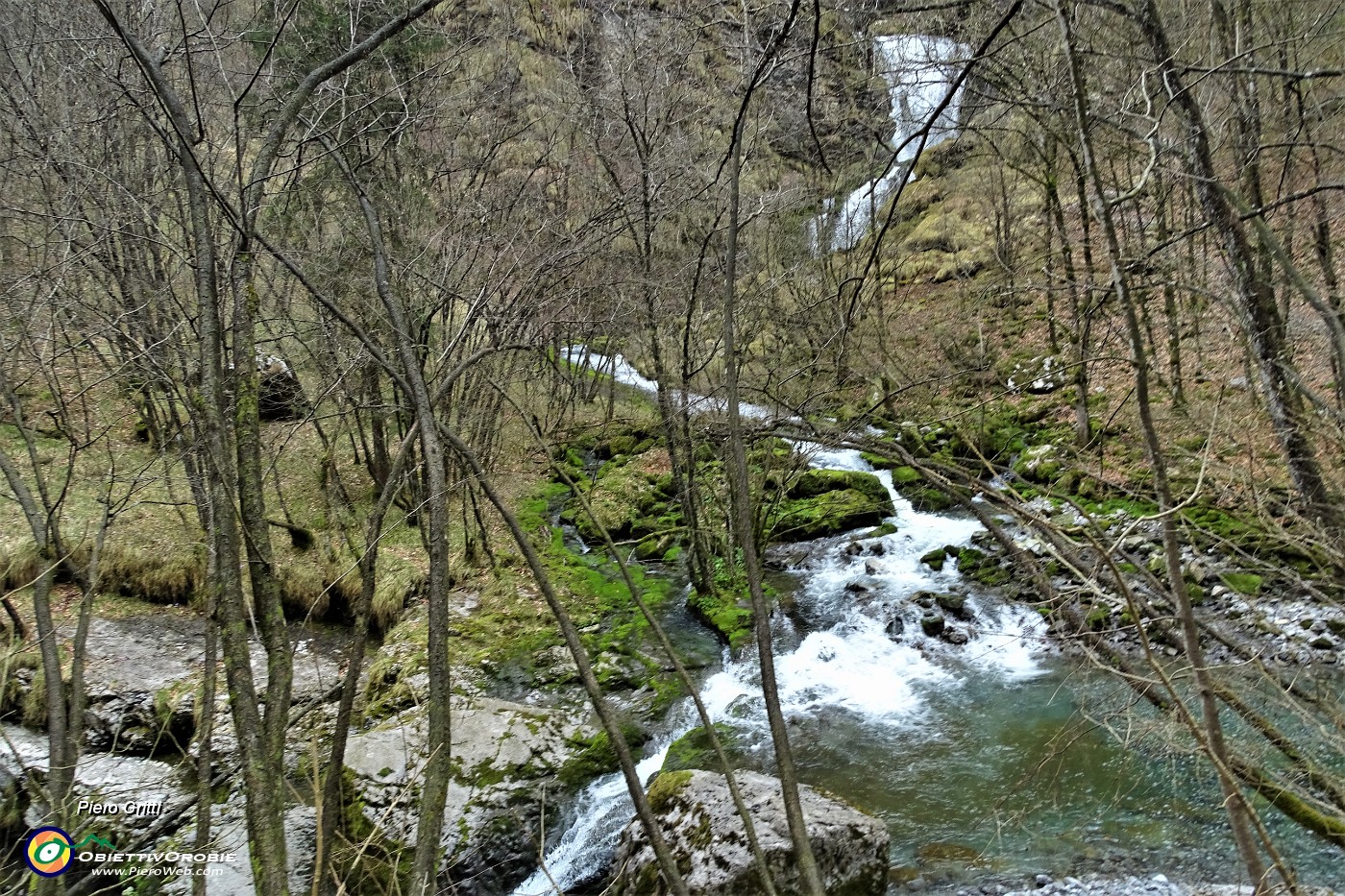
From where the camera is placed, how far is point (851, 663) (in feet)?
29.9

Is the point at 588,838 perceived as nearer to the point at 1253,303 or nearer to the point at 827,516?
the point at 1253,303

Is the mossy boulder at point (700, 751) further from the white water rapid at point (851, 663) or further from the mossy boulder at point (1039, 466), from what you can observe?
the mossy boulder at point (1039, 466)

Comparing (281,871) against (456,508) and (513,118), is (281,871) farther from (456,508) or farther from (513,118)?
(513,118)

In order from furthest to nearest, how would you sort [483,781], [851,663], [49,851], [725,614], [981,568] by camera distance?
[981,568] → [725,614] → [851,663] → [483,781] → [49,851]

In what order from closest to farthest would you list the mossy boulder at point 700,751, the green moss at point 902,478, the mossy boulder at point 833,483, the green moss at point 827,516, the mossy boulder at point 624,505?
the mossy boulder at point 700,751
the green moss at point 827,516
the mossy boulder at point 624,505
the mossy boulder at point 833,483
the green moss at point 902,478

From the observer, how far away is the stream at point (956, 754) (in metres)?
5.60

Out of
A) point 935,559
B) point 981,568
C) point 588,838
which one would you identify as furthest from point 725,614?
point 588,838

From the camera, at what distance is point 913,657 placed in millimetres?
9133

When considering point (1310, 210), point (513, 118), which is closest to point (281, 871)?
point (513, 118)

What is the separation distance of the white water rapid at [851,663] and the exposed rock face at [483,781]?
306 mm

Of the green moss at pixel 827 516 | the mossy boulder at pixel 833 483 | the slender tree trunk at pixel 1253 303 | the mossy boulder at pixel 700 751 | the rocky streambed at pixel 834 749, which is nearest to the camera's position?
the slender tree trunk at pixel 1253 303

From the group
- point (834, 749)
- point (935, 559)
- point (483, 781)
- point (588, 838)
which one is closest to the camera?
point (483, 781)

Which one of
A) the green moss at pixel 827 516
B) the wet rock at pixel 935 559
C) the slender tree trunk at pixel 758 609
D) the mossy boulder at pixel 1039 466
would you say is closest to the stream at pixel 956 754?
the wet rock at pixel 935 559

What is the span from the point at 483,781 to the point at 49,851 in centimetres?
288
